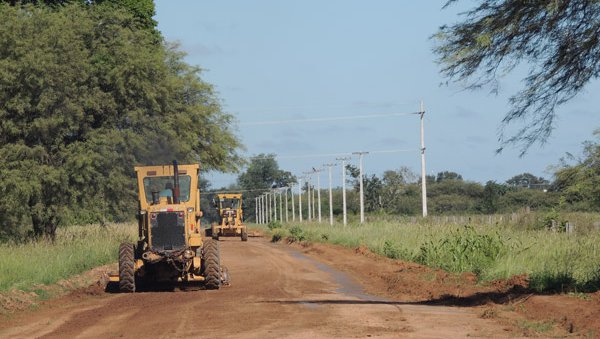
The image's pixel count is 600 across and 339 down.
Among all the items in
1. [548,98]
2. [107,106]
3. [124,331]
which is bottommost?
[124,331]

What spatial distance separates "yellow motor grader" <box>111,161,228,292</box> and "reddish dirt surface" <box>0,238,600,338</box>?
66 centimetres

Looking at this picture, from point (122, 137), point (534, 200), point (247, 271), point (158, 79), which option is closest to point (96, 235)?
point (122, 137)

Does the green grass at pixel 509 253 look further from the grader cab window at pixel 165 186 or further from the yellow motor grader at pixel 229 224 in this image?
the yellow motor grader at pixel 229 224

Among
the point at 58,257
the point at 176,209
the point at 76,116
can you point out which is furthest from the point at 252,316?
the point at 76,116

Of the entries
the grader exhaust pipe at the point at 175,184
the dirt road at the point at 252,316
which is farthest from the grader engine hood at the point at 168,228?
the dirt road at the point at 252,316

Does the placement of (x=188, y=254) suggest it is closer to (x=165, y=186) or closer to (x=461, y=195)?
(x=165, y=186)

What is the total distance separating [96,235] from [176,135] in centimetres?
572

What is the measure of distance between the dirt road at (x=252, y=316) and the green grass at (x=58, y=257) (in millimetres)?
1936

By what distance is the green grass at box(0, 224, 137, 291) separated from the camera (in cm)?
2200

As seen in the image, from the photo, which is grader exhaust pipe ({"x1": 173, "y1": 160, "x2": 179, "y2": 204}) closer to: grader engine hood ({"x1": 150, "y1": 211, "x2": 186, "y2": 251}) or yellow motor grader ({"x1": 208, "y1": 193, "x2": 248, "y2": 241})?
grader engine hood ({"x1": 150, "y1": 211, "x2": 186, "y2": 251})

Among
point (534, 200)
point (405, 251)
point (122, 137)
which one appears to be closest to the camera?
point (405, 251)

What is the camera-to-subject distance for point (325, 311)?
16.1m

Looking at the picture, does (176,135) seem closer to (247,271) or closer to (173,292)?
(247,271)

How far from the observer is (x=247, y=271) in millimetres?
28484
